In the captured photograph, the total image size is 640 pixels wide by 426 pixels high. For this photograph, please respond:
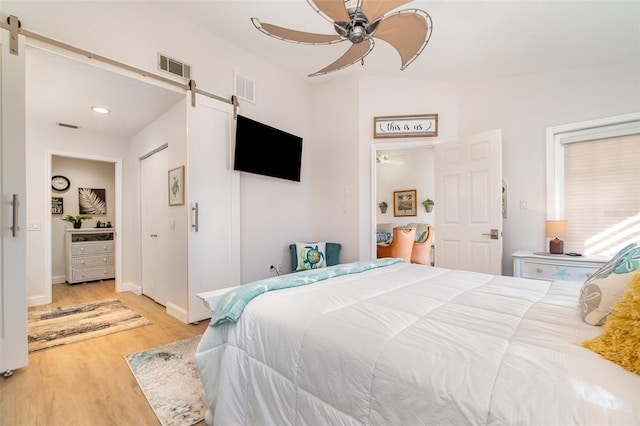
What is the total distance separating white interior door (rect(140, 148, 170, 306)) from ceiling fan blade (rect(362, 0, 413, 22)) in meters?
2.73

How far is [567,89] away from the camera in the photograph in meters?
2.99

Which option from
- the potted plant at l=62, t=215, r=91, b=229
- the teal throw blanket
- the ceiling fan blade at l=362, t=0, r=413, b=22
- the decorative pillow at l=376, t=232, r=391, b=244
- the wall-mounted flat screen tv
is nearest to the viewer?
the teal throw blanket

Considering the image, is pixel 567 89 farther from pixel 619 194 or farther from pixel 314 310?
pixel 314 310

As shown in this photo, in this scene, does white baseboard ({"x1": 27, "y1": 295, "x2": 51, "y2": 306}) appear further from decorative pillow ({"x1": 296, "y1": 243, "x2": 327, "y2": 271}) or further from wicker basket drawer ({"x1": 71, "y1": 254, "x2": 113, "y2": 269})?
decorative pillow ({"x1": 296, "y1": 243, "x2": 327, "y2": 271})

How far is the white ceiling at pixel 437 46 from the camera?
2342 mm

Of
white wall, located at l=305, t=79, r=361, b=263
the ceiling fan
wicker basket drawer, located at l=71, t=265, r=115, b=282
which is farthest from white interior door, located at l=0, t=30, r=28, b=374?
wicker basket drawer, located at l=71, t=265, r=115, b=282

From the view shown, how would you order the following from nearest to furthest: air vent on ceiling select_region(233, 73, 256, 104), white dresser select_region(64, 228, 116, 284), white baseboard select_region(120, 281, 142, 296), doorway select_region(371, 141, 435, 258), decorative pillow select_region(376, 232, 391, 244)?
air vent on ceiling select_region(233, 73, 256, 104) → white baseboard select_region(120, 281, 142, 296) → white dresser select_region(64, 228, 116, 284) → decorative pillow select_region(376, 232, 391, 244) → doorway select_region(371, 141, 435, 258)

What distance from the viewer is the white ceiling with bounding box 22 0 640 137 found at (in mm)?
2342

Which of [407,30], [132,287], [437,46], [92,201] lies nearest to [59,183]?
[92,201]

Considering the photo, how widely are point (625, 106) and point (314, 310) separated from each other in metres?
3.63

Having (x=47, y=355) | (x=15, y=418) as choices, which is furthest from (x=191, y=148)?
(x=15, y=418)

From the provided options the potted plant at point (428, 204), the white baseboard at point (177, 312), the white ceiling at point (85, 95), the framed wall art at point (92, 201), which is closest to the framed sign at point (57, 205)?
the framed wall art at point (92, 201)

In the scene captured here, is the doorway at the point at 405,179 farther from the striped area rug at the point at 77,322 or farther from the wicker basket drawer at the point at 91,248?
the wicker basket drawer at the point at 91,248

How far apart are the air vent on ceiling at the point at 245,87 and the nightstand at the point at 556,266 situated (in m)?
3.36
